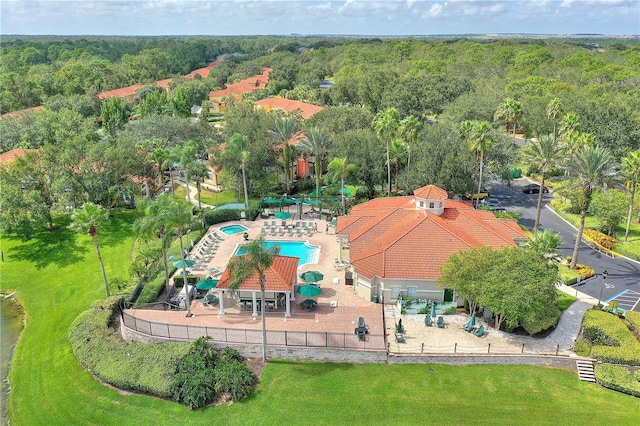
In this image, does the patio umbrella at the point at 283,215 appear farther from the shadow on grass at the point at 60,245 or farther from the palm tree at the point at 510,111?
the palm tree at the point at 510,111

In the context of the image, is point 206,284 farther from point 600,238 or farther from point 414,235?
point 600,238

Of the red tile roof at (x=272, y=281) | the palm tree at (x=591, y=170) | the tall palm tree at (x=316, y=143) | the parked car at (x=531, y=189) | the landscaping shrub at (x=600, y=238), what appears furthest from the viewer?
the parked car at (x=531, y=189)

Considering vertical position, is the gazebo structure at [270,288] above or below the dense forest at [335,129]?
below

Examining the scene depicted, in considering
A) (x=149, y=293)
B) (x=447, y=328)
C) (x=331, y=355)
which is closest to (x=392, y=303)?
(x=447, y=328)

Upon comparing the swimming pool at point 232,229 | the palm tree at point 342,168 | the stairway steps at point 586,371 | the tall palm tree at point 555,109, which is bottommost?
the stairway steps at point 586,371

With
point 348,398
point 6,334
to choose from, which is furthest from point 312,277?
point 6,334

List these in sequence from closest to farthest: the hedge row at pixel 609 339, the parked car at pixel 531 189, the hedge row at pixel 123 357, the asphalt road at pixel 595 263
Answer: the hedge row at pixel 123 357 < the hedge row at pixel 609 339 < the asphalt road at pixel 595 263 < the parked car at pixel 531 189

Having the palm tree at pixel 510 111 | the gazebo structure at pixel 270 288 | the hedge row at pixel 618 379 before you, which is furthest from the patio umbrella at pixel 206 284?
the palm tree at pixel 510 111

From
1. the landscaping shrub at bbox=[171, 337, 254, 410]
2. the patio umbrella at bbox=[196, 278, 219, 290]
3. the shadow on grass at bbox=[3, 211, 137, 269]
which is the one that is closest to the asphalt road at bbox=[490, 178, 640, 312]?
the landscaping shrub at bbox=[171, 337, 254, 410]
